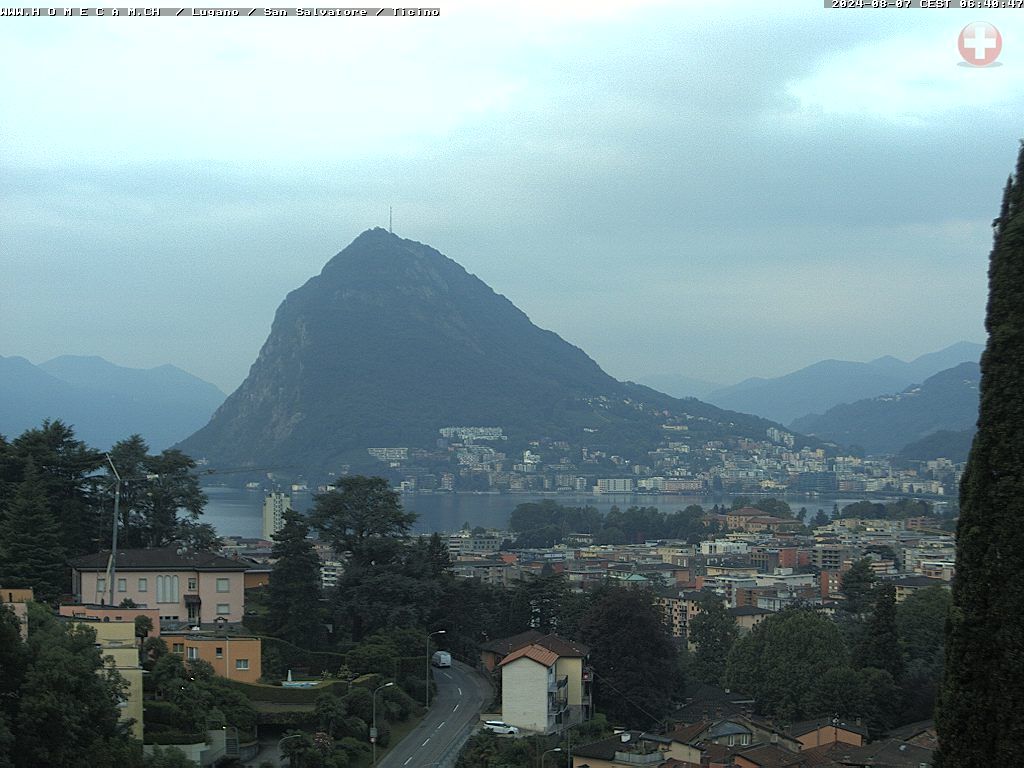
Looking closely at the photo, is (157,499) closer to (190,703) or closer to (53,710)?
(190,703)

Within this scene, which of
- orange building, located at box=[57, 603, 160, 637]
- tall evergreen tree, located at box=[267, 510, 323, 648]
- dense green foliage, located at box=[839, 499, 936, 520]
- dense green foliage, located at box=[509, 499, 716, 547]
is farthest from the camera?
dense green foliage, located at box=[839, 499, 936, 520]

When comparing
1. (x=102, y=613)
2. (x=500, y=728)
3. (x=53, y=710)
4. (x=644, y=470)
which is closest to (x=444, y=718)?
(x=500, y=728)

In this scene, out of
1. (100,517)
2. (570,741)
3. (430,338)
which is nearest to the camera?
(570,741)

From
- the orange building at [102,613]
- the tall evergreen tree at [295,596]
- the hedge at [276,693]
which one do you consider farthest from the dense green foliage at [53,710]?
the tall evergreen tree at [295,596]

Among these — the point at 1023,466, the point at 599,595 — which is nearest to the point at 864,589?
the point at 599,595

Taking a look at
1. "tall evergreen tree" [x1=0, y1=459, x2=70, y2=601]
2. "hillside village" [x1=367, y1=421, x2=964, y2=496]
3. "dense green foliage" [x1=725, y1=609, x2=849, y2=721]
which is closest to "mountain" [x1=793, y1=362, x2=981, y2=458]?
"hillside village" [x1=367, y1=421, x2=964, y2=496]

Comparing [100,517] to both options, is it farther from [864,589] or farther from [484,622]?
[864,589]

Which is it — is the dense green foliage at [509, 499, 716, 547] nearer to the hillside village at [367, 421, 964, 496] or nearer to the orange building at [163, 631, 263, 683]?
the hillside village at [367, 421, 964, 496]
